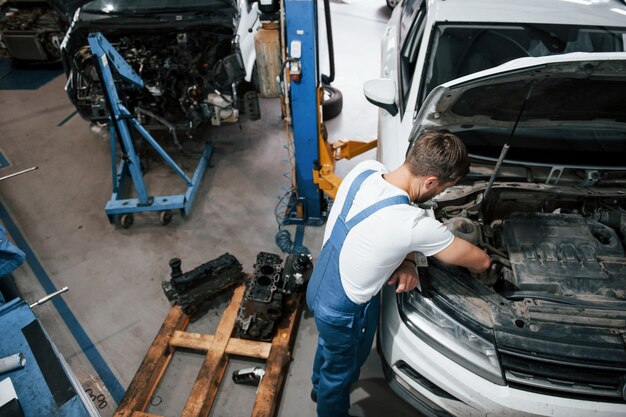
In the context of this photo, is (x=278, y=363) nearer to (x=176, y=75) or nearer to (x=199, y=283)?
(x=199, y=283)

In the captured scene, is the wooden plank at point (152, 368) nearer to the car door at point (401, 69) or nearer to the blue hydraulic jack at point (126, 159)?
the blue hydraulic jack at point (126, 159)

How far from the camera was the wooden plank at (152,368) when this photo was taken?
226cm

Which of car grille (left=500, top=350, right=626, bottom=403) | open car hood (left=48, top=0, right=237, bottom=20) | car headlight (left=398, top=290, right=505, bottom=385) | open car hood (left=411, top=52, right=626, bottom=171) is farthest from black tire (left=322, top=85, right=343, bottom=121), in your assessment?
car grille (left=500, top=350, right=626, bottom=403)

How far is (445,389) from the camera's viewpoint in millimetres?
1673

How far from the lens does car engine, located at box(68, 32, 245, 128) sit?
151 inches

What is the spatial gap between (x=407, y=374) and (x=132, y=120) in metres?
2.75

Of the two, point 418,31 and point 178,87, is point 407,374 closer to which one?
point 418,31

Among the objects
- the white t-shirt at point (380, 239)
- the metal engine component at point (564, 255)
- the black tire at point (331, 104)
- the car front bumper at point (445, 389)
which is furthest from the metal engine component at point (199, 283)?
the black tire at point (331, 104)

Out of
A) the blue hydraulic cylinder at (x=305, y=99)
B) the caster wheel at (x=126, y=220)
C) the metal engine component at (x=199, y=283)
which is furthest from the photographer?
the caster wheel at (x=126, y=220)

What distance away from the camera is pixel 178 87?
397 centimetres

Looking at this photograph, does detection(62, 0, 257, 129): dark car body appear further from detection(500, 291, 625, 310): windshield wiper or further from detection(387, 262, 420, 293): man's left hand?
detection(500, 291, 625, 310): windshield wiper

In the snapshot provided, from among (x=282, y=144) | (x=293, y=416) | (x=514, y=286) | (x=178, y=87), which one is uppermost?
(x=178, y=87)

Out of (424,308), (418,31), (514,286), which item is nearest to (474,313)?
(424,308)

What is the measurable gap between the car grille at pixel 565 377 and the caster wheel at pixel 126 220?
3.07 m
